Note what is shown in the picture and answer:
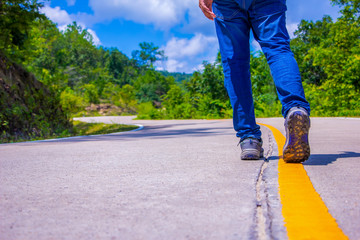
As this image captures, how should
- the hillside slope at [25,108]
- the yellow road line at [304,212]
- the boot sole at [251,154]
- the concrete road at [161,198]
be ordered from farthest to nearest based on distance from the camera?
1. the hillside slope at [25,108]
2. the boot sole at [251,154]
3. the concrete road at [161,198]
4. the yellow road line at [304,212]

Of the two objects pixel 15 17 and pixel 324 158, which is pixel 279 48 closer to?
pixel 324 158

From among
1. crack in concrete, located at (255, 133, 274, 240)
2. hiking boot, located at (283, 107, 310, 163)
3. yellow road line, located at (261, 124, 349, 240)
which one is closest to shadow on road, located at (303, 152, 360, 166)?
hiking boot, located at (283, 107, 310, 163)

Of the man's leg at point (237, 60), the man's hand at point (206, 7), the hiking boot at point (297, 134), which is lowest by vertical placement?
the hiking boot at point (297, 134)

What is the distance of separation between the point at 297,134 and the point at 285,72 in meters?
0.57

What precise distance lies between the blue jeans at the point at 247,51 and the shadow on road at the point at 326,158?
470mm

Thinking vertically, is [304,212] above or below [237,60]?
below

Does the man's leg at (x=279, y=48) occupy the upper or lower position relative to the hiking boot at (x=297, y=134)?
upper

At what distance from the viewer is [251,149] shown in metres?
3.44

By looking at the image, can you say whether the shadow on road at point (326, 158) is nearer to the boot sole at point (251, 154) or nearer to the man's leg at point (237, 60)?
the boot sole at point (251, 154)

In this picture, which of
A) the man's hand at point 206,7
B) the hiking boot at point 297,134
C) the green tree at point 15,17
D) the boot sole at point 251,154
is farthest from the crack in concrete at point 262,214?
the green tree at point 15,17

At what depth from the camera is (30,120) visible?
36.8 ft

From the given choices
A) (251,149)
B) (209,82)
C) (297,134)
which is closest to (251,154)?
(251,149)

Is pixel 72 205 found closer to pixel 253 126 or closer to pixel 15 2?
pixel 253 126

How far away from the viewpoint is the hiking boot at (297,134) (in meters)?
2.98
